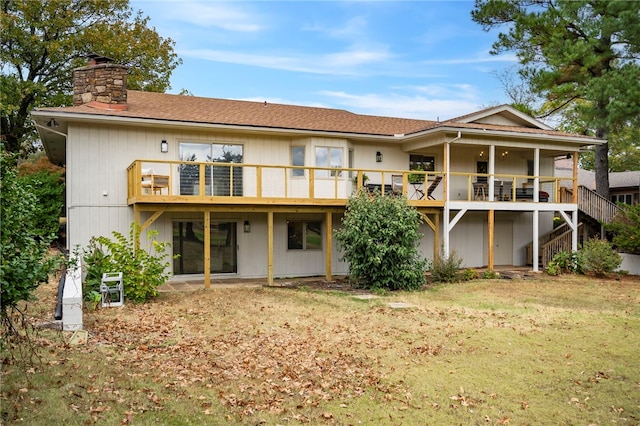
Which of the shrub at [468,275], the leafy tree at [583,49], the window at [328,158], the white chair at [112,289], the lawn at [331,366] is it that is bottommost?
the lawn at [331,366]

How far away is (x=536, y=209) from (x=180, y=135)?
12.3 meters

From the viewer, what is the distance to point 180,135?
15172mm

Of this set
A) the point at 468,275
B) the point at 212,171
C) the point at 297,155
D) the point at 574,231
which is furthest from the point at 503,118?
the point at 212,171

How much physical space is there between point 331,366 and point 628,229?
15016 mm

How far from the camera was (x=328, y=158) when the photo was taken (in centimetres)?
1658

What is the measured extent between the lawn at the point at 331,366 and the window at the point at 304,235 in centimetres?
538

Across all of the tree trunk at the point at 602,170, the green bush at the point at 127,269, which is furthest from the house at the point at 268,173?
the tree trunk at the point at 602,170

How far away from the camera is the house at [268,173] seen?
14.0 meters

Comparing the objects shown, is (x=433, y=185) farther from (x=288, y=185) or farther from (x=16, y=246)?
(x=16, y=246)

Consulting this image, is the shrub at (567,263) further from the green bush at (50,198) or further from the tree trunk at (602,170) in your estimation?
the green bush at (50,198)

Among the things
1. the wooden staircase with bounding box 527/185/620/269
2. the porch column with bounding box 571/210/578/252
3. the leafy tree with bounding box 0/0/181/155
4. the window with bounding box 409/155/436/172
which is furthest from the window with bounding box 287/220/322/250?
the leafy tree with bounding box 0/0/181/155

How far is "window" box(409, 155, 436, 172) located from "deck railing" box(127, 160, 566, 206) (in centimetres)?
66

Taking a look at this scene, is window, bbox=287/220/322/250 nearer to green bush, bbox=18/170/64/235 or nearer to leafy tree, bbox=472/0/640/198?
green bush, bbox=18/170/64/235

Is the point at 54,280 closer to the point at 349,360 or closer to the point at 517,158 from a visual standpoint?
the point at 349,360
